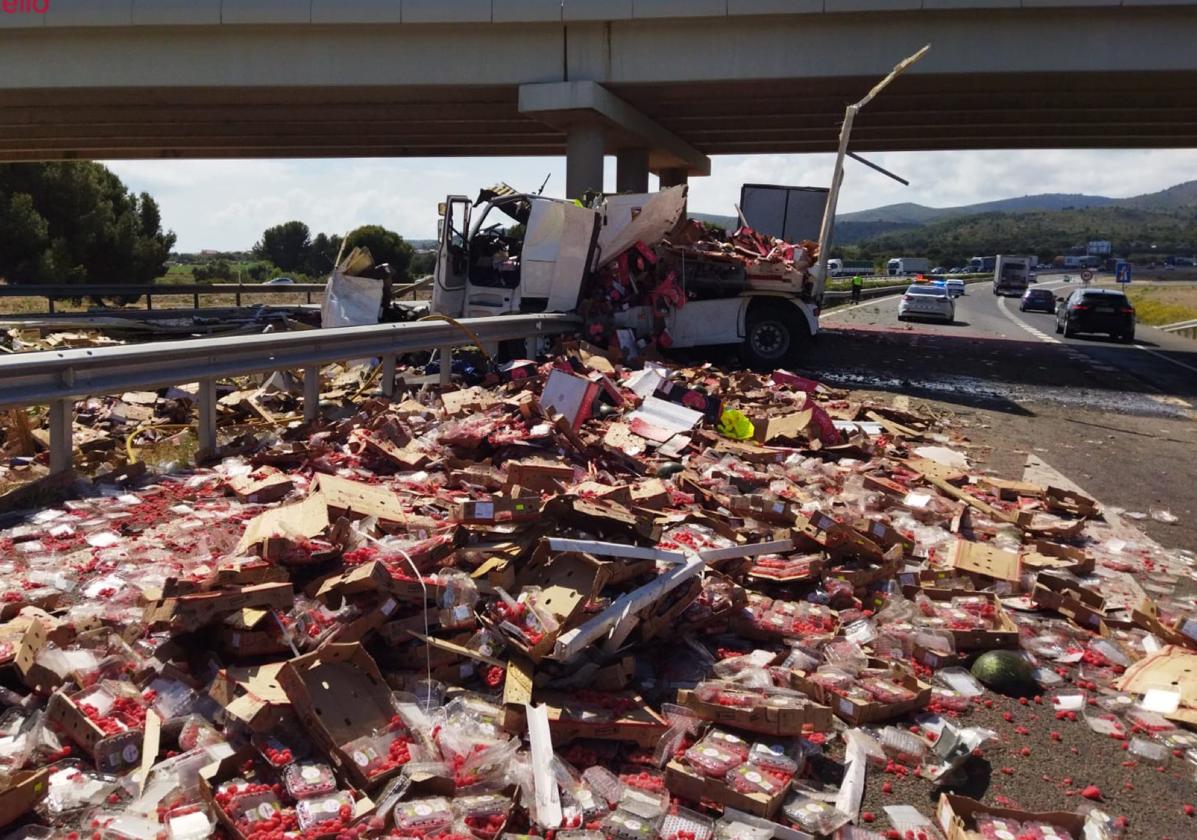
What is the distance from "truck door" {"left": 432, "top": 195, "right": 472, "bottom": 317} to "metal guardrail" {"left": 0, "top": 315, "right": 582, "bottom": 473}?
354 cm

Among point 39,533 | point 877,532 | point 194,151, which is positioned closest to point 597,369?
point 877,532

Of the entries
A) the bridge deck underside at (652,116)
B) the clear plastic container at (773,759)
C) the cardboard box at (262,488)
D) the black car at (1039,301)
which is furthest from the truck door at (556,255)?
the black car at (1039,301)

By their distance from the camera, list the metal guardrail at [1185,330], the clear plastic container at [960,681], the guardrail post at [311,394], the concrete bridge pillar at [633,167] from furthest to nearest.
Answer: the metal guardrail at [1185,330], the concrete bridge pillar at [633,167], the guardrail post at [311,394], the clear plastic container at [960,681]

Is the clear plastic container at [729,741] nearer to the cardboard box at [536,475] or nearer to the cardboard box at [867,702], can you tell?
the cardboard box at [867,702]

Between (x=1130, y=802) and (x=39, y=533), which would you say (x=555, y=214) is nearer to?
(x=39, y=533)

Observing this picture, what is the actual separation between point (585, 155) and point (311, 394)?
65.4 feet

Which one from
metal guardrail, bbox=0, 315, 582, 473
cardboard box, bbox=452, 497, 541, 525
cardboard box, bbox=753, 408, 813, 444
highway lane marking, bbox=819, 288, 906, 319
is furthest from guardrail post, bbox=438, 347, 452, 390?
highway lane marking, bbox=819, 288, 906, 319

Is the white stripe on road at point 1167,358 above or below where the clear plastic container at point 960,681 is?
above

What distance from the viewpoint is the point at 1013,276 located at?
74.2m

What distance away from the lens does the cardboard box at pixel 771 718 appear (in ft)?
12.0

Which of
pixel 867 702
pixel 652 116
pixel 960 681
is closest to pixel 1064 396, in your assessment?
pixel 960 681

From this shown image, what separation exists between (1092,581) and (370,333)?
6.32m

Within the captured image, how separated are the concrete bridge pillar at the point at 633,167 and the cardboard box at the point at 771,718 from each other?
29.1m

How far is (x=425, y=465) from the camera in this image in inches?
268
